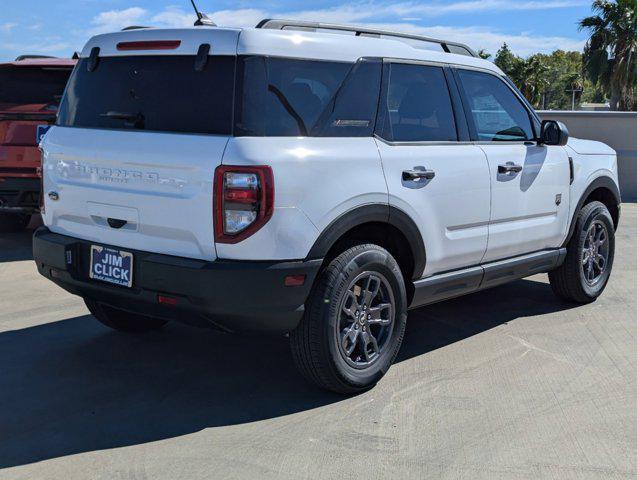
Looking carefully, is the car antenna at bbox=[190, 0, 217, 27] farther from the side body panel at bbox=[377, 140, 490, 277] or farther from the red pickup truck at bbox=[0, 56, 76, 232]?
the red pickup truck at bbox=[0, 56, 76, 232]

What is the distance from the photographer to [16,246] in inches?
325

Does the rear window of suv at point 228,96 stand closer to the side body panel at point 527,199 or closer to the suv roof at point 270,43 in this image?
the suv roof at point 270,43

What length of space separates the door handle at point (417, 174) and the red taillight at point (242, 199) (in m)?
0.97

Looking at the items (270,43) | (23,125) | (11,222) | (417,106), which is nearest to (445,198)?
(417,106)

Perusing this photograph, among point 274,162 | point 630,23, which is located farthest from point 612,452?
point 630,23

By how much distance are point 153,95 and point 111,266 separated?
2.98ft

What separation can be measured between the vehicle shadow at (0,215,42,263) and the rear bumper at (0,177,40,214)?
0.45 meters

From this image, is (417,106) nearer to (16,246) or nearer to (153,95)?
(153,95)

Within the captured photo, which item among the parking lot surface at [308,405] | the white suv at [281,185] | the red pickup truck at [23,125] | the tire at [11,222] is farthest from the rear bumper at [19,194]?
the white suv at [281,185]

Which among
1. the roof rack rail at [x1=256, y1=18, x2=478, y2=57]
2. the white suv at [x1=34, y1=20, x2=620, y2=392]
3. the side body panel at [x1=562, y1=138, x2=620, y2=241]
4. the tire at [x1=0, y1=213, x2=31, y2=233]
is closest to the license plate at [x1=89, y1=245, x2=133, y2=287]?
the white suv at [x1=34, y1=20, x2=620, y2=392]

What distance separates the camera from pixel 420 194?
4.25 meters

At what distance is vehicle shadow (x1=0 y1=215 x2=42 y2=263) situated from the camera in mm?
7648

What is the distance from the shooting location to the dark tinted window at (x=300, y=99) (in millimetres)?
3592

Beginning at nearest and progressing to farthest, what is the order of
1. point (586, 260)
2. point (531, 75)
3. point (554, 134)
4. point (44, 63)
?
point (554, 134), point (586, 260), point (44, 63), point (531, 75)
